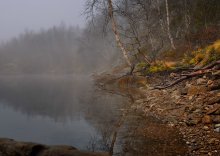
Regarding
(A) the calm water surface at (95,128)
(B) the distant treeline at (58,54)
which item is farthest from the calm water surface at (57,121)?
(B) the distant treeline at (58,54)

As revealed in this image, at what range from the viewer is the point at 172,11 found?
104ft

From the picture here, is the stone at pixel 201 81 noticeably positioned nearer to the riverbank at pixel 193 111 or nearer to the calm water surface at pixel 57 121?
the riverbank at pixel 193 111

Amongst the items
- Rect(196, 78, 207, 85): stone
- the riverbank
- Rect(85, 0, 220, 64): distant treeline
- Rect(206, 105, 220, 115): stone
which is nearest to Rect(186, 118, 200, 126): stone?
the riverbank

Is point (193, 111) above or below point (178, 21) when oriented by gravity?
below

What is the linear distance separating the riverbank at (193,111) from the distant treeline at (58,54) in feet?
131

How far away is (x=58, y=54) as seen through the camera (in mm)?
98625

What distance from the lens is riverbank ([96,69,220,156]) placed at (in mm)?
7164

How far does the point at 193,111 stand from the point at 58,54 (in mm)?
92228

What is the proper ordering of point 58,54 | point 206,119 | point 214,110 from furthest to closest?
point 58,54, point 214,110, point 206,119

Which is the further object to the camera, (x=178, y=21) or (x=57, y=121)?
(x=178, y=21)

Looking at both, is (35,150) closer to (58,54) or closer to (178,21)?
(178,21)

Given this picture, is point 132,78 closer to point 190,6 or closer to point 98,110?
point 98,110

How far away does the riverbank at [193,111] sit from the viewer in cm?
716

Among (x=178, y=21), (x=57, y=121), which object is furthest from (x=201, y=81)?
(x=178, y=21)
